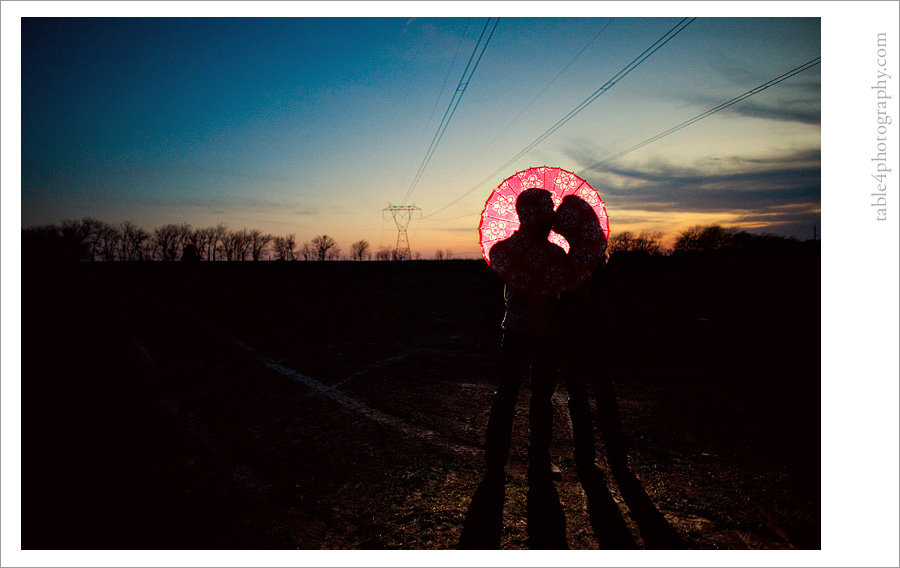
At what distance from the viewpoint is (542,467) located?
3.61m

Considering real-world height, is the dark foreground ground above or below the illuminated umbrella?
below

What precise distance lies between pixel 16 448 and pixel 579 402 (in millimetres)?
4912

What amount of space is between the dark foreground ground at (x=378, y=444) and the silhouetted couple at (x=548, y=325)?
0.20 m

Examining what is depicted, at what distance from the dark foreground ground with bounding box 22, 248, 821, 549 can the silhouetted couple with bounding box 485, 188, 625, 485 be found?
0.20 metres

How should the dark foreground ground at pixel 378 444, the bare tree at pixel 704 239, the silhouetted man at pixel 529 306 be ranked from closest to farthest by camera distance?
the dark foreground ground at pixel 378 444 < the silhouetted man at pixel 529 306 < the bare tree at pixel 704 239

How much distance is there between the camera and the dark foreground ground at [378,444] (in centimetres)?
296

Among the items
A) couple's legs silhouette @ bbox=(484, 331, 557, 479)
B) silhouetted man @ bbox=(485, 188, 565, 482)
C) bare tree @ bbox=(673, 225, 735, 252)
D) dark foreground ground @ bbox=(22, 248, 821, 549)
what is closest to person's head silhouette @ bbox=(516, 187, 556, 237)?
silhouetted man @ bbox=(485, 188, 565, 482)

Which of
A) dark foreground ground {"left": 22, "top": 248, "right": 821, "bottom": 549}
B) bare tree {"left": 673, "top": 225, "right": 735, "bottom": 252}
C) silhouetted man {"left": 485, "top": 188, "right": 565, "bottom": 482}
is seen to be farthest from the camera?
bare tree {"left": 673, "top": 225, "right": 735, "bottom": 252}

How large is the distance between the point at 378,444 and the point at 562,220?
300 cm

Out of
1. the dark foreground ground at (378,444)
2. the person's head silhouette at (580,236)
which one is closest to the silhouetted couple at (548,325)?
the person's head silhouette at (580,236)

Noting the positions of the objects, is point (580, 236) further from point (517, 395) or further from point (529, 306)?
point (517, 395)

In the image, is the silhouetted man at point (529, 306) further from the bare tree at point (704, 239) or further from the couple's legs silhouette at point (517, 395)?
the bare tree at point (704, 239)

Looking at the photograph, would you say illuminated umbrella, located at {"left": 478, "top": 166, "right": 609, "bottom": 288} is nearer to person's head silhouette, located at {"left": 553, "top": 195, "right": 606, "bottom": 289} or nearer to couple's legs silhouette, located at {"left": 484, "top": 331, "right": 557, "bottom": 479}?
person's head silhouette, located at {"left": 553, "top": 195, "right": 606, "bottom": 289}

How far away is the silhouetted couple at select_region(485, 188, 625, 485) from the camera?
3.12 m
